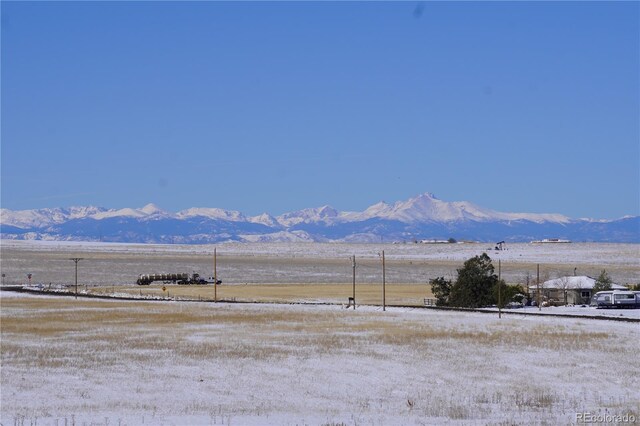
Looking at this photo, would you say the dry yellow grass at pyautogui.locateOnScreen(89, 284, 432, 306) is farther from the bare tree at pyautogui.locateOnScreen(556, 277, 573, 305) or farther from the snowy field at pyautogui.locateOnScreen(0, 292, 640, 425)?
the snowy field at pyautogui.locateOnScreen(0, 292, 640, 425)

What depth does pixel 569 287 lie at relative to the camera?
93.1 metres

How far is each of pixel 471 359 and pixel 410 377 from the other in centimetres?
655

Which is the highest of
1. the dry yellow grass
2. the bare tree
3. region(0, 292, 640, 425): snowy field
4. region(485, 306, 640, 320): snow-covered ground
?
the bare tree

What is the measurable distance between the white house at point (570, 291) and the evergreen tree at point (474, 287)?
9.94 metres

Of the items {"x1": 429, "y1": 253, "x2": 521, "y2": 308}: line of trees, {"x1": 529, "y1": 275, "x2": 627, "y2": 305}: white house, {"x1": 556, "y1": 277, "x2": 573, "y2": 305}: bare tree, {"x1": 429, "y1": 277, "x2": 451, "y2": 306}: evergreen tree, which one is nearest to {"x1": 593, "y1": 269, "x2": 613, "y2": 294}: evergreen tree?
{"x1": 529, "y1": 275, "x2": 627, "y2": 305}: white house

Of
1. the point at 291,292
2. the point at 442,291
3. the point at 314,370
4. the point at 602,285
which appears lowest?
the point at 314,370

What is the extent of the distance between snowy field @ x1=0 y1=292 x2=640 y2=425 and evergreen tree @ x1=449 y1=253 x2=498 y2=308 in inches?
639

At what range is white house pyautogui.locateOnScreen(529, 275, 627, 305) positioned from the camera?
92.2m

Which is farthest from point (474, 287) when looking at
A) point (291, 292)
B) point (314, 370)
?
point (314, 370)

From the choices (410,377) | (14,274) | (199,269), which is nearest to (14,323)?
(410,377)

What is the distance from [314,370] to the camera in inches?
1555

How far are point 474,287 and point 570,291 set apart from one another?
13054 millimetres

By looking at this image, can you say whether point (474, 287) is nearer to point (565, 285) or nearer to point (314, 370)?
point (565, 285)

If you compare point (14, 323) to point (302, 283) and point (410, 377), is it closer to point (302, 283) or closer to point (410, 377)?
point (410, 377)
